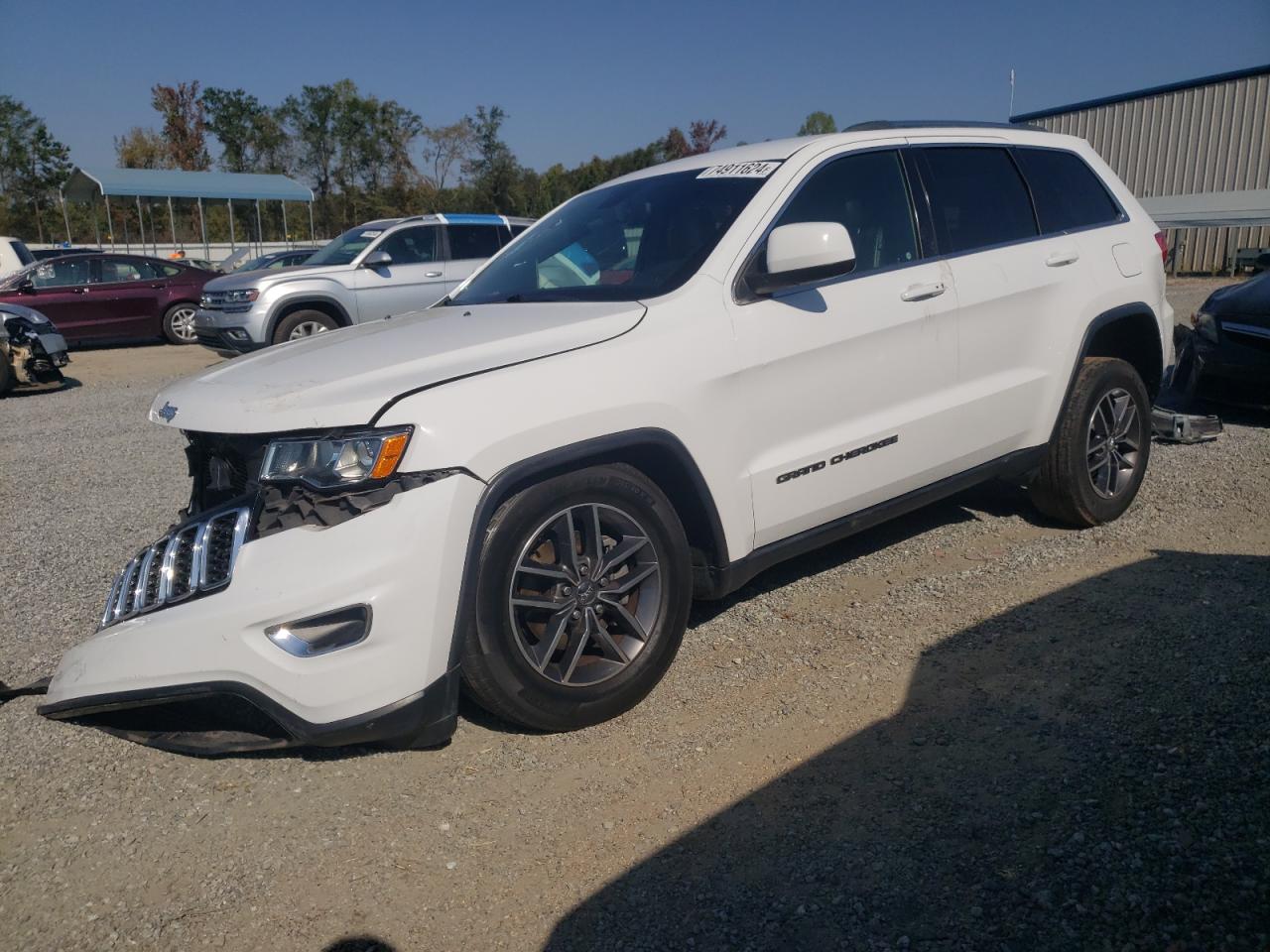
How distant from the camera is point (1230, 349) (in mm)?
7215

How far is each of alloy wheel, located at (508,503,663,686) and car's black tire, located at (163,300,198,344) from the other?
1678 centimetres

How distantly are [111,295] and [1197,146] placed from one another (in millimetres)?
26948

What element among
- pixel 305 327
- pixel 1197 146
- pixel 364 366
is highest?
pixel 1197 146

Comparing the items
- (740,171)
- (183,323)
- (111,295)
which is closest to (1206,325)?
(740,171)

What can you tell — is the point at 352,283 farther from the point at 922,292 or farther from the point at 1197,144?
the point at 1197,144

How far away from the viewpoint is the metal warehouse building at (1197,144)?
25.7 meters

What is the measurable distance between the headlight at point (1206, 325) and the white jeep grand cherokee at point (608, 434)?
3076mm

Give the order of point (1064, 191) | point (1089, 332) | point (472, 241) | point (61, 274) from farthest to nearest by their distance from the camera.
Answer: point (61, 274)
point (472, 241)
point (1064, 191)
point (1089, 332)

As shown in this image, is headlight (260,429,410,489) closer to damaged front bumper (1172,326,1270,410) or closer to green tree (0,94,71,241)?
damaged front bumper (1172,326,1270,410)

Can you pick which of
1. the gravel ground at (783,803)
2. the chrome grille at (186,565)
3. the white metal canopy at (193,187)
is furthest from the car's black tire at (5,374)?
the white metal canopy at (193,187)

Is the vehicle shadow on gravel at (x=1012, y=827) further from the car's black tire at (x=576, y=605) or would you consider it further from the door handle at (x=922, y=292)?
the door handle at (x=922, y=292)

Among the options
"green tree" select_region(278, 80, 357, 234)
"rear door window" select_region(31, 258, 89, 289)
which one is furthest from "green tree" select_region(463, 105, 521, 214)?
"rear door window" select_region(31, 258, 89, 289)

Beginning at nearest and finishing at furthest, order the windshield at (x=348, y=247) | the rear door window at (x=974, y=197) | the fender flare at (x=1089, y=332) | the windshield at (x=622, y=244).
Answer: the windshield at (x=622, y=244)
the rear door window at (x=974, y=197)
the fender flare at (x=1089, y=332)
the windshield at (x=348, y=247)

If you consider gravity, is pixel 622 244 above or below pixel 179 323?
above
